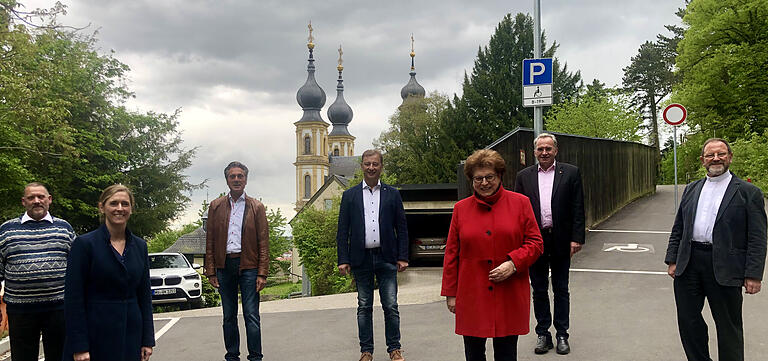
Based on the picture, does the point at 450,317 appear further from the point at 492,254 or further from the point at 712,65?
the point at 712,65

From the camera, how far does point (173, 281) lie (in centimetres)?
1655

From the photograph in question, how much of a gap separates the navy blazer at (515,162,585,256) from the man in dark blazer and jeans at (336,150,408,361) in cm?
122

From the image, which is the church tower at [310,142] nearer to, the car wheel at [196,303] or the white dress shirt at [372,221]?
the car wheel at [196,303]

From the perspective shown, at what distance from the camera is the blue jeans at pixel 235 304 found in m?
5.39

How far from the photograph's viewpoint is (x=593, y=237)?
1343 centimetres

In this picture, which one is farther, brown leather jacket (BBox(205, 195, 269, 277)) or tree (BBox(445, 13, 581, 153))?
tree (BBox(445, 13, 581, 153))

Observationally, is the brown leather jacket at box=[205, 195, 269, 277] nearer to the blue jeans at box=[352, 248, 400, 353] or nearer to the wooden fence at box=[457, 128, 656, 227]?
the blue jeans at box=[352, 248, 400, 353]

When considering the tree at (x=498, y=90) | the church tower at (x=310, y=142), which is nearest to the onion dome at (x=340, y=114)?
the church tower at (x=310, y=142)

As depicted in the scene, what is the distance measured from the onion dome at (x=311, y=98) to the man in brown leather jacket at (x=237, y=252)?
10734 cm

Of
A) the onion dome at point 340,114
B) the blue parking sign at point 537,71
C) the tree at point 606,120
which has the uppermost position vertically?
the onion dome at point 340,114

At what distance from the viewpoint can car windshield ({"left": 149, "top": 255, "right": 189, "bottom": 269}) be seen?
17066 millimetres

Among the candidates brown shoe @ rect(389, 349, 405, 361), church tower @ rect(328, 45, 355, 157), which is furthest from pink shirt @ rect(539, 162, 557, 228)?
church tower @ rect(328, 45, 355, 157)

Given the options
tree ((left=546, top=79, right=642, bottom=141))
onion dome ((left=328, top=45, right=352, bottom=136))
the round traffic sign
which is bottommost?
the round traffic sign

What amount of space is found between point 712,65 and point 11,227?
100 feet
